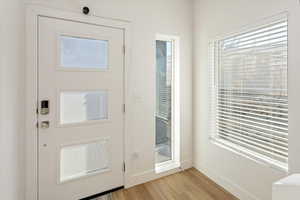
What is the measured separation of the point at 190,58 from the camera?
9.02ft

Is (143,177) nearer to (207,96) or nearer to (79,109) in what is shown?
(79,109)

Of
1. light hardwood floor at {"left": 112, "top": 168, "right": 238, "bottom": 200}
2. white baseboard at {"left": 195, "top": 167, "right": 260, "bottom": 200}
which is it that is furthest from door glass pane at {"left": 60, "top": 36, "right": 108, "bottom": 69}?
white baseboard at {"left": 195, "top": 167, "right": 260, "bottom": 200}

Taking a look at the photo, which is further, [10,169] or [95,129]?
[95,129]

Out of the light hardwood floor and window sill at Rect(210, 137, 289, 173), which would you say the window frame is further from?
the light hardwood floor

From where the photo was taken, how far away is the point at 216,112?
245 cm

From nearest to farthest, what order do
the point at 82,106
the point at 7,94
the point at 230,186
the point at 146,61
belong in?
1. the point at 7,94
2. the point at 82,106
3. the point at 230,186
4. the point at 146,61

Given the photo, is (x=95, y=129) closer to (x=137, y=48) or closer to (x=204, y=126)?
(x=137, y=48)

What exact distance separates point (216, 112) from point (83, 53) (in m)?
1.90

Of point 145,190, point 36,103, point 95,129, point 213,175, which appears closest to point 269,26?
point 213,175

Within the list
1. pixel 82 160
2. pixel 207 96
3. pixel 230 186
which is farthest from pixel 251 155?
pixel 82 160

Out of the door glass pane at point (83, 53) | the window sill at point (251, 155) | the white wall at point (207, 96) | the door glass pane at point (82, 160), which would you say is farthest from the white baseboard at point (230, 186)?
the door glass pane at point (83, 53)

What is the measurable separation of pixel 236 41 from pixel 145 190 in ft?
7.17

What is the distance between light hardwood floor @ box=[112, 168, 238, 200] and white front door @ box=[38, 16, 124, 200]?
23 centimetres

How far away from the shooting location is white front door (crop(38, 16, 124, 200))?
183 cm
